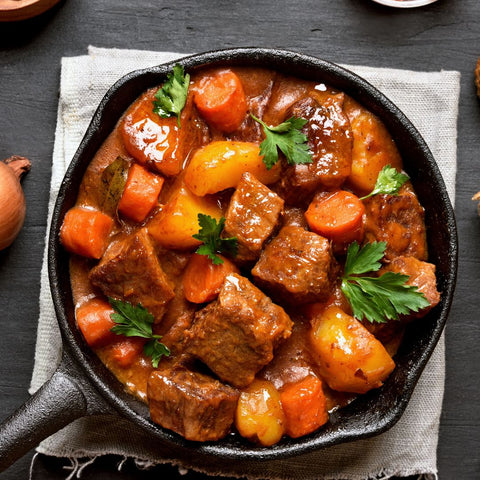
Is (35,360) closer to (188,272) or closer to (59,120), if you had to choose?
(188,272)

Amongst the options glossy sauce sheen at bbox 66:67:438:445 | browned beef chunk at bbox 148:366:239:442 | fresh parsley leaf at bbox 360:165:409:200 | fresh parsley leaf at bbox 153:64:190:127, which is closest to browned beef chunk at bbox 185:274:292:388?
glossy sauce sheen at bbox 66:67:438:445

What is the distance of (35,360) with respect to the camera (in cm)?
414

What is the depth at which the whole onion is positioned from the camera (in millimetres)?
3949

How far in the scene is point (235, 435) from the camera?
144 inches

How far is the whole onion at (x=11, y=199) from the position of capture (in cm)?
395

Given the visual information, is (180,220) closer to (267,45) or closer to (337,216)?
(337,216)

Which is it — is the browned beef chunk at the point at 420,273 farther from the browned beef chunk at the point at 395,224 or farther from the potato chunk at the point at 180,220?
the potato chunk at the point at 180,220

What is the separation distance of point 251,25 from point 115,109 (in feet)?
3.85

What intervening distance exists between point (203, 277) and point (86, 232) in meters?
0.66

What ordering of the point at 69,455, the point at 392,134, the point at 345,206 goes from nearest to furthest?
the point at 345,206 → the point at 392,134 → the point at 69,455

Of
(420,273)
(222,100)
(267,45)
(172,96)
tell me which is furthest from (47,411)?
(267,45)

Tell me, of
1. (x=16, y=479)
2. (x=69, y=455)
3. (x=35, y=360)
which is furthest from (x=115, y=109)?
(x=16, y=479)

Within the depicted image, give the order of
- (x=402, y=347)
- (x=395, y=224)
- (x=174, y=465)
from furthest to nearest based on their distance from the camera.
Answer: (x=174, y=465) → (x=402, y=347) → (x=395, y=224)

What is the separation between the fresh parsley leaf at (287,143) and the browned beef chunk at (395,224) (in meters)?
0.48
